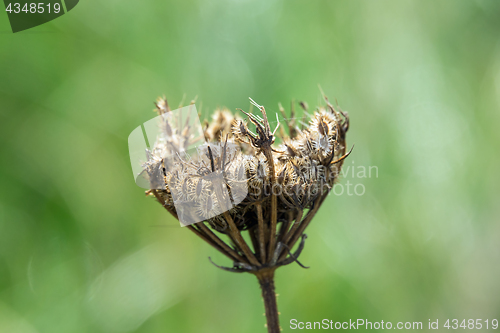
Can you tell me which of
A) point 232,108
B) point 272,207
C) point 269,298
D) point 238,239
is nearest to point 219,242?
point 238,239

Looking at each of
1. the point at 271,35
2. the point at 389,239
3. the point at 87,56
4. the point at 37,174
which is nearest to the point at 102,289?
the point at 37,174

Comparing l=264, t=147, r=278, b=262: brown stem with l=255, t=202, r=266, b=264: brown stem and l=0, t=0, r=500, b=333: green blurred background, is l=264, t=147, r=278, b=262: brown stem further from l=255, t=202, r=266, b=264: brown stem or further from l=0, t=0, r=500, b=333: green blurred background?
l=0, t=0, r=500, b=333: green blurred background

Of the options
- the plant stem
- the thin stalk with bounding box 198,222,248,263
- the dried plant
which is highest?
the dried plant

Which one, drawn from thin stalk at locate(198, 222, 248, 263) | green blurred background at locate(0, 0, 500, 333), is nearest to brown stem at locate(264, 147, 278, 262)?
thin stalk at locate(198, 222, 248, 263)

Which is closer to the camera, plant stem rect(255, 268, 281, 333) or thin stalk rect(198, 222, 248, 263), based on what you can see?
thin stalk rect(198, 222, 248, 263)

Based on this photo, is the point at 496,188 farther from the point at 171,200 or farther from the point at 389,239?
the point at 171,200

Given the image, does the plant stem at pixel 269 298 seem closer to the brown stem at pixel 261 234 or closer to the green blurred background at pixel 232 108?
the brown stem at pixel 261 234

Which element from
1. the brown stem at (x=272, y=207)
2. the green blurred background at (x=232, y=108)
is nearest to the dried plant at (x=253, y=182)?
the brown stem at (x=272, y=207)
